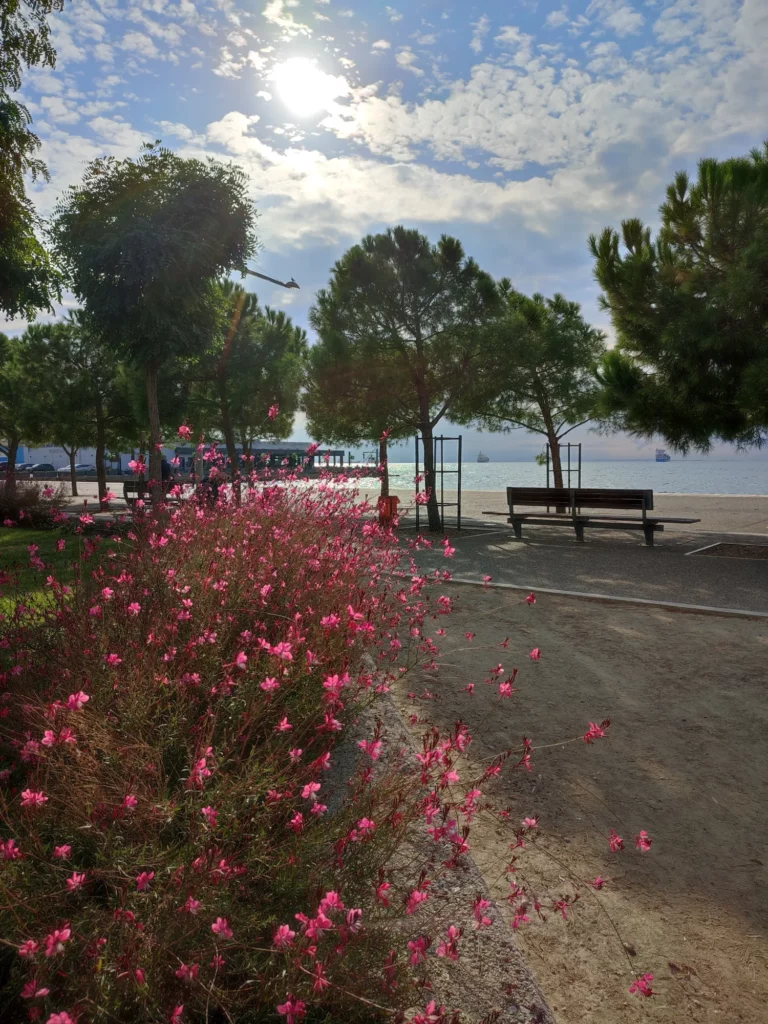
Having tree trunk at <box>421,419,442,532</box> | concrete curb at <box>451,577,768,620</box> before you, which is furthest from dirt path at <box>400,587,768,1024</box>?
tree trunk at <box>421,419,442,532</box>

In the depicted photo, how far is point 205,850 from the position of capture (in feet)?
6.29

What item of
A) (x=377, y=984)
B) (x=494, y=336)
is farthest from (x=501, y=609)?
(x=494, y=336)

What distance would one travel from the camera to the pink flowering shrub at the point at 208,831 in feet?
5.34

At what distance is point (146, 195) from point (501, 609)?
12548 millimetres

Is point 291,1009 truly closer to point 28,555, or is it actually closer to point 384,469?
point 28,555

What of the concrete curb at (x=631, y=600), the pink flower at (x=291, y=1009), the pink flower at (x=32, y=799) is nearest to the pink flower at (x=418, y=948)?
the pink flower at (x=291, y=1009)

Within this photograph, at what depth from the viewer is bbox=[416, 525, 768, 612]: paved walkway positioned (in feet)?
26.9

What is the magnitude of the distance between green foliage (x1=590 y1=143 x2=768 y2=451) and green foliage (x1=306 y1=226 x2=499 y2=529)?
3.21 metres

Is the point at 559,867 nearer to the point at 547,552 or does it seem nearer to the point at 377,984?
the point at 377,984

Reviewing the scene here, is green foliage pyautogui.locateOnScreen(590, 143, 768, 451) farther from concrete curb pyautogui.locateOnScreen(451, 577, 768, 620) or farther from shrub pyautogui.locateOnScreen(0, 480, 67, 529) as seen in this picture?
shrub pyautogui.locateOnScreen(0, 480, 67, 529)

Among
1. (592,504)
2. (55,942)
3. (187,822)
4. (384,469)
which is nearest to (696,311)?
(592,504)

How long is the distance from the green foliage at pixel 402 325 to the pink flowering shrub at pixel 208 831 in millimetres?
12851

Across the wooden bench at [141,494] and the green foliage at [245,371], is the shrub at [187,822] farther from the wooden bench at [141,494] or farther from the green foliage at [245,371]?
the green foliage at [245,371]

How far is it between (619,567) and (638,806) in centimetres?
741
